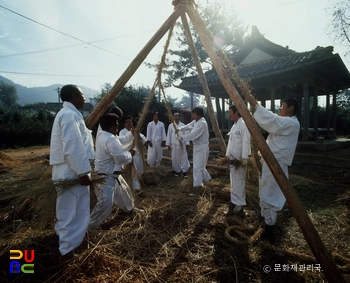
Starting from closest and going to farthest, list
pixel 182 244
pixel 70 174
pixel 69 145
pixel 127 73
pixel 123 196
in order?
pixel 69 145 < pixel 70 174 < pixel 182 244 < pixel 127 73 < pixel 123 196

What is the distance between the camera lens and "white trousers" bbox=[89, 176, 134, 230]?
311cm

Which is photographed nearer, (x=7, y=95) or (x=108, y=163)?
(x=108, y=163)

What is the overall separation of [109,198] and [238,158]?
239 centimetres

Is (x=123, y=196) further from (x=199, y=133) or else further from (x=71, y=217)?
(x=199, y=133)

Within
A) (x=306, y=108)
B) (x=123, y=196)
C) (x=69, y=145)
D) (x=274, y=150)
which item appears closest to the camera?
(x=69, y=145)

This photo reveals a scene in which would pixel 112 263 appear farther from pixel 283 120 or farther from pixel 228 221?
pixel 283 120

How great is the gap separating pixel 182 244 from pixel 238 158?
192 centimetres

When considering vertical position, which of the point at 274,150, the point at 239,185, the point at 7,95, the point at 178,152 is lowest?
the point at 239,185

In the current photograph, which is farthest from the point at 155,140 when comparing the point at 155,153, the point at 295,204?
the point at 295,204

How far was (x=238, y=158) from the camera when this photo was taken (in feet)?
13.1

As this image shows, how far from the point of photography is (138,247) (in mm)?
2703

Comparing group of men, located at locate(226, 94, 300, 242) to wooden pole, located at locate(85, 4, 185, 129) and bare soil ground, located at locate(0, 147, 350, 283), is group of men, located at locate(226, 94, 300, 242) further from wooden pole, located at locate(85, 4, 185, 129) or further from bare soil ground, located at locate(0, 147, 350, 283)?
wooden pole, located at locate(85, 4, 185, 129)

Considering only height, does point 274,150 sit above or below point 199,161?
above

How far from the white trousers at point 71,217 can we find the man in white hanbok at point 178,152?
395 cm
